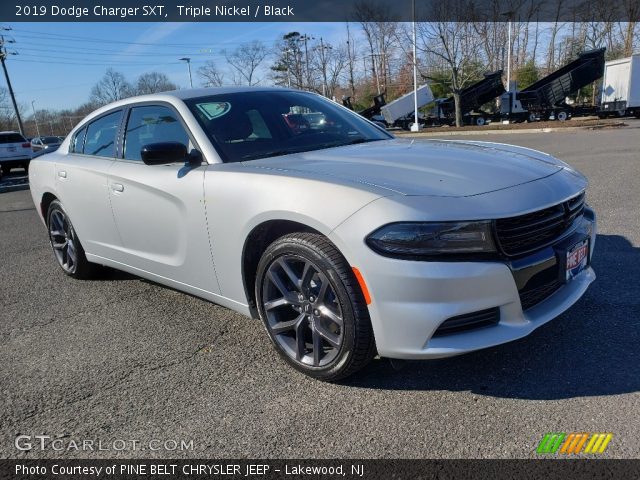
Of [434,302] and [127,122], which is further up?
[127,122]

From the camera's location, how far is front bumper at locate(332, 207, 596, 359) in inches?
87.4

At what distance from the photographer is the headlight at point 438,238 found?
2.23m

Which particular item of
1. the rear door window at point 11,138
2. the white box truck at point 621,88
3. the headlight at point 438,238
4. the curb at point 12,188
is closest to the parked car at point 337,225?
the headlight at point 438,238

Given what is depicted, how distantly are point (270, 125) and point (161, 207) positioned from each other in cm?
92

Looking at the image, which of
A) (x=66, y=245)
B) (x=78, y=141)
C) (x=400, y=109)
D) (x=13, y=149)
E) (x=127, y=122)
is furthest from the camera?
(x=400, y=109)

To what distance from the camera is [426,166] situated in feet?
8.84

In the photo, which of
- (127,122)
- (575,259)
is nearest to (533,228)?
(575,259)

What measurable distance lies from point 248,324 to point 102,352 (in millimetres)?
960

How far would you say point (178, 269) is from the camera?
11.2ft

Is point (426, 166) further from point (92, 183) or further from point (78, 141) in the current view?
point (78, 141)

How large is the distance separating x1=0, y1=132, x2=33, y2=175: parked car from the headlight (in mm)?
21713

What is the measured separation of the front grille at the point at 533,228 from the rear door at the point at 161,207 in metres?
1.72

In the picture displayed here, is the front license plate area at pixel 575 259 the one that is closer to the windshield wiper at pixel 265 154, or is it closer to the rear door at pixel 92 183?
the windshield wiper at pixel 265 154

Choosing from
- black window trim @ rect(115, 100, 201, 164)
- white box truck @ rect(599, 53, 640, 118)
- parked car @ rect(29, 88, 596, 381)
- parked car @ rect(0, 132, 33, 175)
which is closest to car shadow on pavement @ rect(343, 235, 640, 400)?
parked car @ rect(29, 88, 596, 381)
